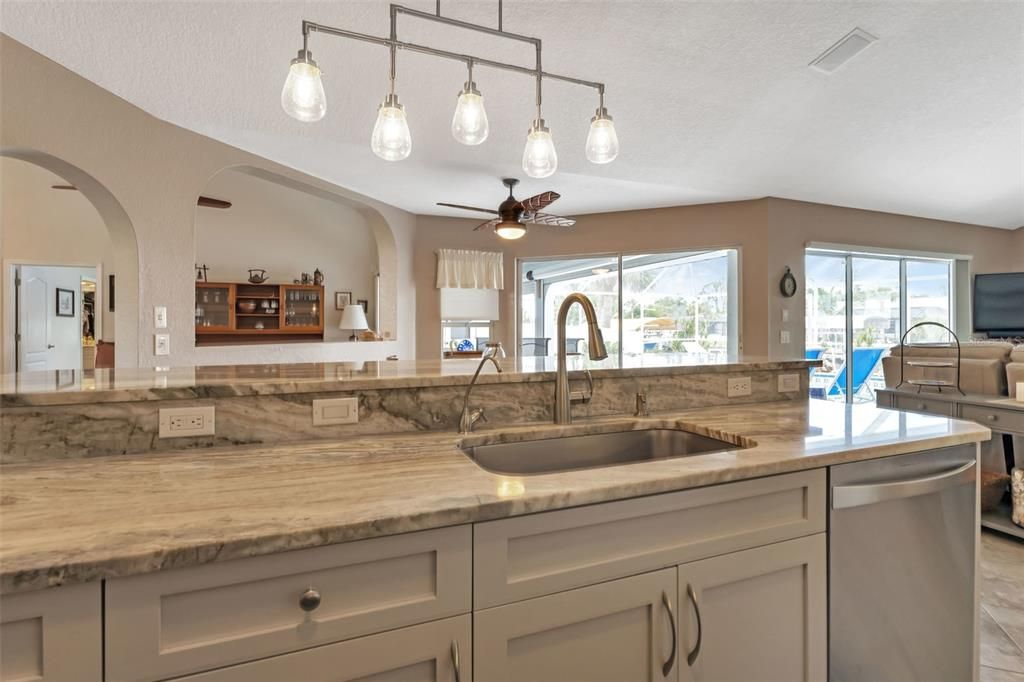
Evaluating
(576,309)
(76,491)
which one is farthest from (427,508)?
(576,309)

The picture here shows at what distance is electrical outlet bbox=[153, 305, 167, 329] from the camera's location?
2955mm

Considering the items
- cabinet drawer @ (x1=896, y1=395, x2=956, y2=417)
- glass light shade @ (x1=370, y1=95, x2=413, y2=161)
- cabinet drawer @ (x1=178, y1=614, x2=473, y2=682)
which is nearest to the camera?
cabinet drawer @ (x1=178, y1=614, x2=473, y2=682)

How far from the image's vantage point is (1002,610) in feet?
6.93

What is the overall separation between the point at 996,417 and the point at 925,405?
0.40 m

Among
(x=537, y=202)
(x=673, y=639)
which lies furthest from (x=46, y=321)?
(x=673, y=639)

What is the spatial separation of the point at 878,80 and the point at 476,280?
12.5 feet

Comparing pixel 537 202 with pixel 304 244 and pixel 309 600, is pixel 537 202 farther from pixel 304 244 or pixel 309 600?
pixel 309 600

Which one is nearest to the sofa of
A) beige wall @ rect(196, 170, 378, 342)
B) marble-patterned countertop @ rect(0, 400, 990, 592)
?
marble-patterned countertop @ rect(0, 400, 990, 592)

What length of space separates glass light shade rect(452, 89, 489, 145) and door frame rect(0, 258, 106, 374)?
5584 millimetres

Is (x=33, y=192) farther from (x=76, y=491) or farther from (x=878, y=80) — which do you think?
(x=878, y=80)

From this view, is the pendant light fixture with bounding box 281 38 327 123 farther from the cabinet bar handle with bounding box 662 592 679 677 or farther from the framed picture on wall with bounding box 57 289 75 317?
the framed picture on wall with bounding box 57 289 75 317

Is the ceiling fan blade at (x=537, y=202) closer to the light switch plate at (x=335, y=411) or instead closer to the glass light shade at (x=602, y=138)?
the glass light shade at (x=602, y=138)

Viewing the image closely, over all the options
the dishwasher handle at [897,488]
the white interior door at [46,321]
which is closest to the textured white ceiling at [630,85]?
the dishwasher handle at [897,488]

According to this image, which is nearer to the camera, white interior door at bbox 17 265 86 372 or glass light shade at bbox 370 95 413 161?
glass light shade at bbox 370 95 413 161
